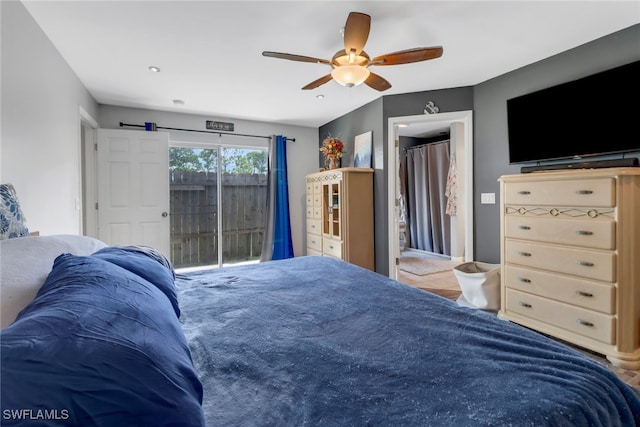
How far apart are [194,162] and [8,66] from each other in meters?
2.80

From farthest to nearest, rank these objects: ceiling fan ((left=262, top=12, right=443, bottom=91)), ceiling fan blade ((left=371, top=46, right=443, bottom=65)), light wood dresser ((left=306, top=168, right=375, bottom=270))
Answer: light wood dresser ((left=306, top=168, right=375, bottom=270)), ceiling fan blade ((left=371, top=46, right=443, bottom=65)), ceiling fan ((left=262, top=12, right=443, bottom=91))

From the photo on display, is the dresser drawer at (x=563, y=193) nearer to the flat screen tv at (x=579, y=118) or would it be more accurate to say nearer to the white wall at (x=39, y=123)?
the flat screen tv at (x=579, y=118)

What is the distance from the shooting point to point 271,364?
894 millimetres

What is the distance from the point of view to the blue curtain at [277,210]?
473 cm

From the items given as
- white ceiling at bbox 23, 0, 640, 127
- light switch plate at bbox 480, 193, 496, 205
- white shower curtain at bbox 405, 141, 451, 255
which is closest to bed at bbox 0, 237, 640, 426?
white ceiling at bbox 23, 0, 640, 127

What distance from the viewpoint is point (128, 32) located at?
7.06 ft

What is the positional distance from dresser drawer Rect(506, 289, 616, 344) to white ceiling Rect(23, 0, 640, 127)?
2.09 m

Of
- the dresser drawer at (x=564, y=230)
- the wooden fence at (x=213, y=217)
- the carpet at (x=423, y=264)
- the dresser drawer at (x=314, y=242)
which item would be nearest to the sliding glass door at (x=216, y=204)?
the wooden fence at (x=213, y=217)

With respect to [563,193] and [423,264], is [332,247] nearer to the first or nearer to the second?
[423,264]

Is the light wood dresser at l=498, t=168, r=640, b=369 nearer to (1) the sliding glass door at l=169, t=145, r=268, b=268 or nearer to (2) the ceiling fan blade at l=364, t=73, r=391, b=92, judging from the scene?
(2) the ceiling fan blade at l=364, t=73, r=391, b=92

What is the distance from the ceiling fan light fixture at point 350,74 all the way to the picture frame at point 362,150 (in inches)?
68.3

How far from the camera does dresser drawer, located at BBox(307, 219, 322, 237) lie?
169 inches

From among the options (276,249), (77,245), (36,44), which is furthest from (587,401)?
(276,249)

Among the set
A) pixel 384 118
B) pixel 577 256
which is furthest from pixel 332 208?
pixel 577 256
